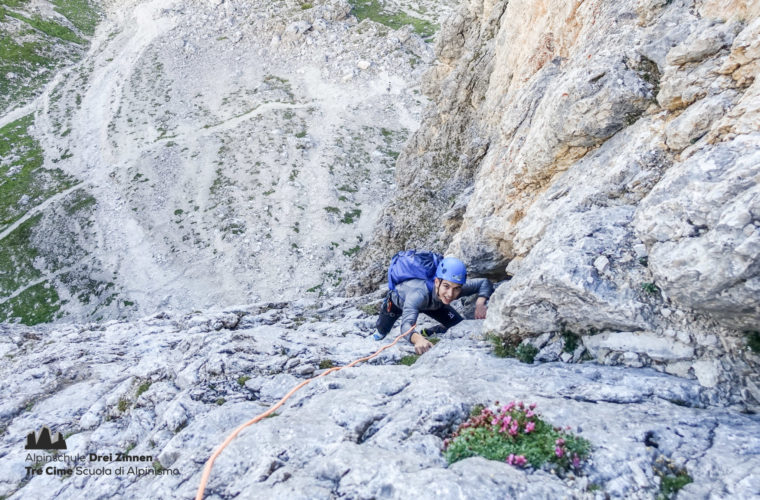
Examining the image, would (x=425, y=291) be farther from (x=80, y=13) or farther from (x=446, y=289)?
(x=80, y=13)

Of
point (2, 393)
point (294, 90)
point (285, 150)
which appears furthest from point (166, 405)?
point (294, 90)

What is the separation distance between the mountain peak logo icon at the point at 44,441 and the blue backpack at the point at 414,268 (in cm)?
1036

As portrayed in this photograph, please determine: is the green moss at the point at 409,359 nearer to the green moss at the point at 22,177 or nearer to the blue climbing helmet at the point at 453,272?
the blue climbing helmet at the point at 453,272

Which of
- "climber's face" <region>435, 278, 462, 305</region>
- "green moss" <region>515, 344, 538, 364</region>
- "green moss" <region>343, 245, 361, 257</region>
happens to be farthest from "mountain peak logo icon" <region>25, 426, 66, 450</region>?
"green moss" <region>343, 245, 361, 257</region>

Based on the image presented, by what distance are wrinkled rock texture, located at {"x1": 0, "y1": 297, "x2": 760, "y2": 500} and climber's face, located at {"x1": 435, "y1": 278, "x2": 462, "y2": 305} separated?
4.02 feet

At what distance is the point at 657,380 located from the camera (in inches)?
299

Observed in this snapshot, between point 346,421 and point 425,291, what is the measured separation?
5228 millimetres

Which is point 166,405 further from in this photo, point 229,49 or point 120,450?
point 229,49

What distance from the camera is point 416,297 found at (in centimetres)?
1249

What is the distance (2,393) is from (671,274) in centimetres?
2058

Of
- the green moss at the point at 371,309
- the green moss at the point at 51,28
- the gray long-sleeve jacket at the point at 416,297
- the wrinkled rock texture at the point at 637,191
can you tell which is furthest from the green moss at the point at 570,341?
the green moss at the point at 51,28

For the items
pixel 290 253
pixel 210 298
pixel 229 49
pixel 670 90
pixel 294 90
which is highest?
pixel 229 49

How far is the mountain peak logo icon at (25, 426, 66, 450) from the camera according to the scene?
11148mm

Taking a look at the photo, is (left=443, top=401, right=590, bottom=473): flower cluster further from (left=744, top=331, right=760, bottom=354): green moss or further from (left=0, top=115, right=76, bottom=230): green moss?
(left=0, top=115, right=76, bottom=230): green moss
